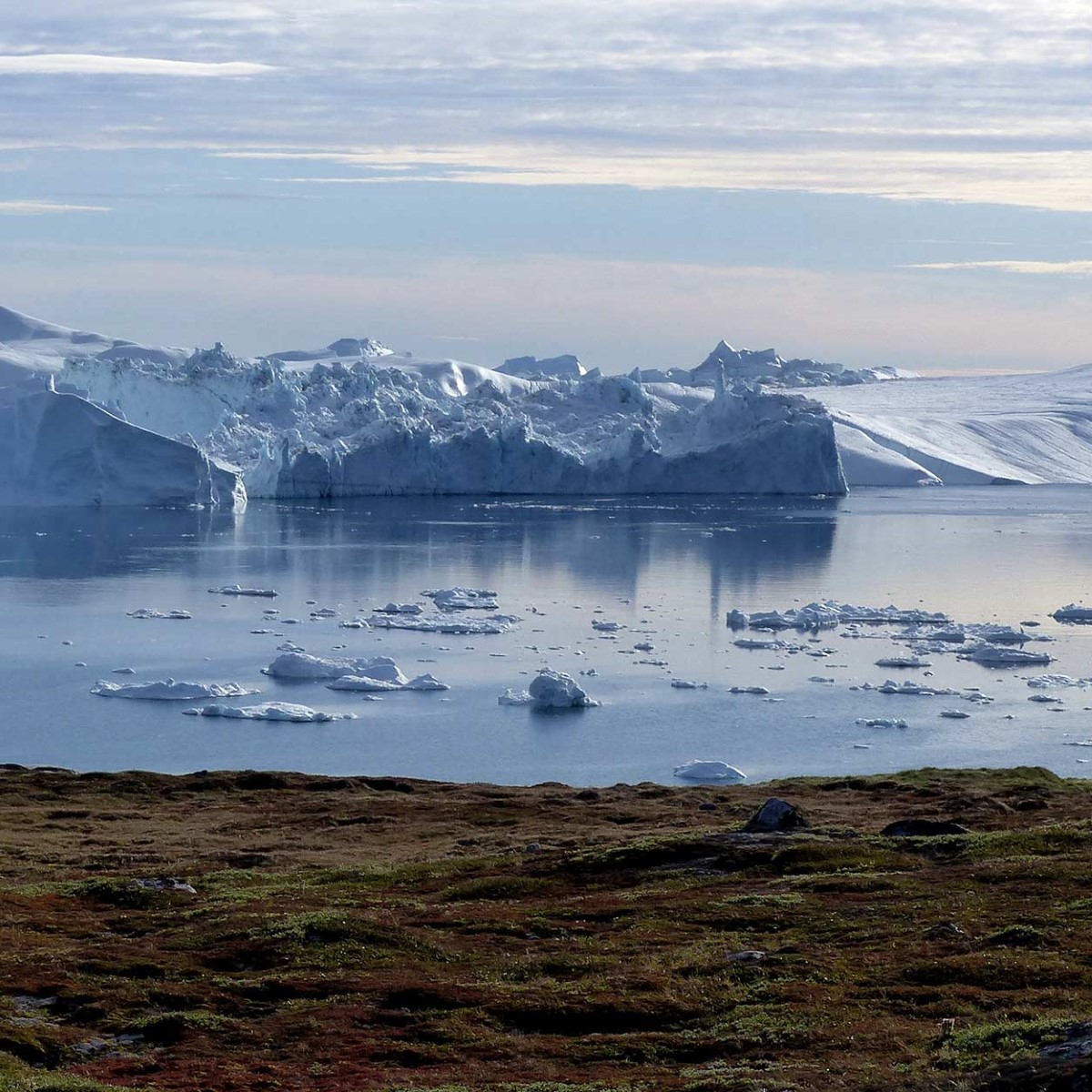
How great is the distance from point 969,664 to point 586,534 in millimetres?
28337

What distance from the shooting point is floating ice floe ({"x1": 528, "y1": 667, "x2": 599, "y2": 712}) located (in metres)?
27.8

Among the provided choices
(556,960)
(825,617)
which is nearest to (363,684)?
(825,617)

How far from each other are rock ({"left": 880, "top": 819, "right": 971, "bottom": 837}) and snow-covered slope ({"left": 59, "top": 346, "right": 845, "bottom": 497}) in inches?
2469

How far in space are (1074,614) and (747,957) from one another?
31.8 metres

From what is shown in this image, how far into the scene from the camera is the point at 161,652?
34219 mm

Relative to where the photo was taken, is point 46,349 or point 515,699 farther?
point 46,349

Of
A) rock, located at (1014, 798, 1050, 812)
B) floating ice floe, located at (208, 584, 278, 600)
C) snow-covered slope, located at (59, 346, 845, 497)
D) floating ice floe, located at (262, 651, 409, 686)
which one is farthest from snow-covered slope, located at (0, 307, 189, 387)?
rock, located at (1014, 798, 1050, 812)

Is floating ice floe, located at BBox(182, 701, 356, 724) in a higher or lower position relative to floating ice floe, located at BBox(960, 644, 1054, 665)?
lower

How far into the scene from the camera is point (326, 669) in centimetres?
3108

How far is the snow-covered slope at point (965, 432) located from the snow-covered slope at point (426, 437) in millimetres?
20667

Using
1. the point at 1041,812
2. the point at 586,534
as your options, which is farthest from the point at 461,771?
the point at 586,534

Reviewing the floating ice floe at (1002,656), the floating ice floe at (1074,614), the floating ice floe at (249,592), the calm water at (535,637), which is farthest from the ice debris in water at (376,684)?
the floating ice floe at (1074,614)

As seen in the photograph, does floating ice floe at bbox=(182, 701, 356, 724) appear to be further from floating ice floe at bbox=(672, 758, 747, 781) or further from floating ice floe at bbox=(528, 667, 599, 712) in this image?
floating ice floe at bbox=(672, 758, 747, 781)

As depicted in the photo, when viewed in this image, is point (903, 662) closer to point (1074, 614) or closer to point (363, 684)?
point (1074, 614)
